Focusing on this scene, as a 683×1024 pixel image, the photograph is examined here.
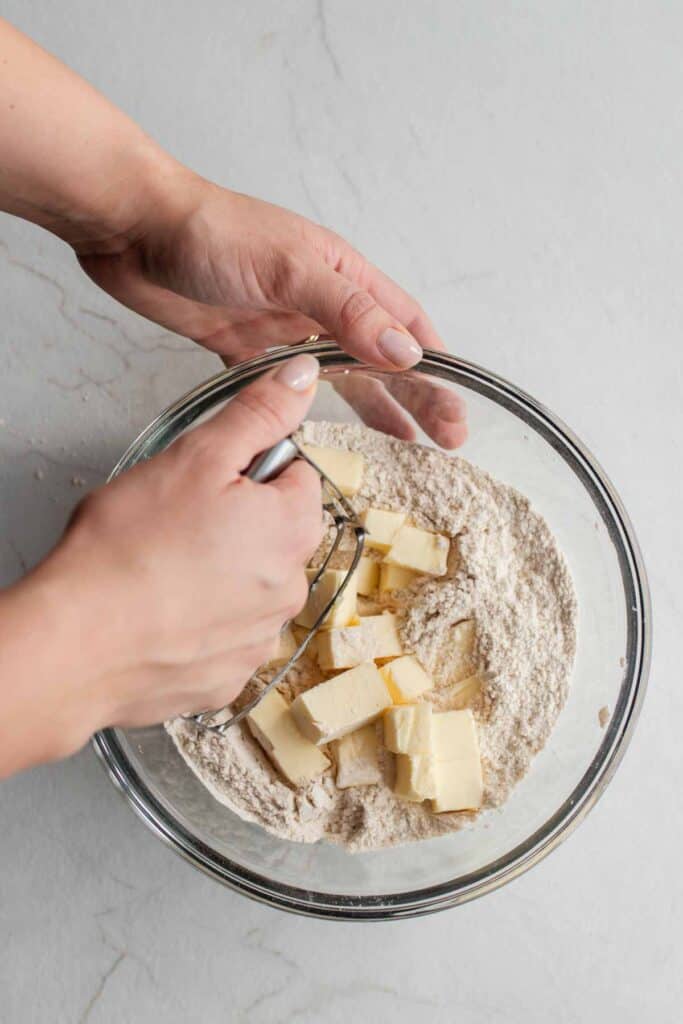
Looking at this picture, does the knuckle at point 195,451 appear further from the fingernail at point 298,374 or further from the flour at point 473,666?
the flour at point 473,666

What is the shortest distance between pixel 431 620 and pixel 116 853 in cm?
43

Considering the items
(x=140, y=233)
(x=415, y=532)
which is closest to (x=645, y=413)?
(x=415, y=532)

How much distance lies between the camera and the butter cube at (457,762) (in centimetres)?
86

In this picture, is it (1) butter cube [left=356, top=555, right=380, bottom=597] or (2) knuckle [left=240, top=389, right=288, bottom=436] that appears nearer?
(2) knuckle [left=240, top=389, right=288, bottom=436]

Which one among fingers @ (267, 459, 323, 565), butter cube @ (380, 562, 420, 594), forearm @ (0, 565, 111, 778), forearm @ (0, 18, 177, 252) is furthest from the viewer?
butter cube @ (380, 562, 420, 594)

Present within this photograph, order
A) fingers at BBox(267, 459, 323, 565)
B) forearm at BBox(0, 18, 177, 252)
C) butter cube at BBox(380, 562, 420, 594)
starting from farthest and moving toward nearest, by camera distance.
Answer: butter cube at BBox(380, 562, 420, 594), forearm at BBox(0, 18, 177, 252), fingers at BBox(267, 459, 323, 565)

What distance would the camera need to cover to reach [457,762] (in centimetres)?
86

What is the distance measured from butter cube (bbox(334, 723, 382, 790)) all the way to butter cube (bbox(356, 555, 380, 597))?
131 mm

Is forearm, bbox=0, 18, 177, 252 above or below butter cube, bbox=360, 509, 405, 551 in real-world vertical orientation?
above

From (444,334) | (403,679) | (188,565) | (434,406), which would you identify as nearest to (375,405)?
(434,406)

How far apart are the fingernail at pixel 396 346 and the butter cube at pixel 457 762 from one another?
0.33 meters

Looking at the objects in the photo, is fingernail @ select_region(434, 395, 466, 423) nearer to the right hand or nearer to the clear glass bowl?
the clear glass bowl

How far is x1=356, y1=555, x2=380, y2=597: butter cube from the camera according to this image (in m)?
0.91

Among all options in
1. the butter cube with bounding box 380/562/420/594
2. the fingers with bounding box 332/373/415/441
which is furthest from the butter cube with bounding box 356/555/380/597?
the fingers with bounding box 332/373/415/441
